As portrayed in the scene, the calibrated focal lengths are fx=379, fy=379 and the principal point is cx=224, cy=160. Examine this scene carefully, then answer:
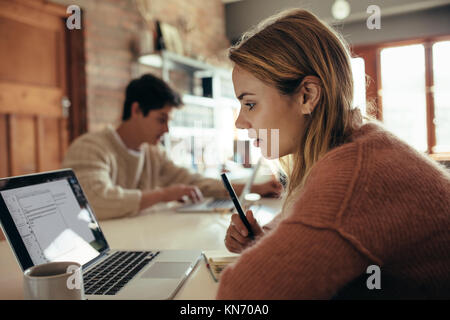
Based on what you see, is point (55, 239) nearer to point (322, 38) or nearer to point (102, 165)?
point (322, 38)

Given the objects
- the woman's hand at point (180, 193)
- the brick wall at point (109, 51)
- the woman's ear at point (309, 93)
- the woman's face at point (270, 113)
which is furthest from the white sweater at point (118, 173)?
the brick wall at point (109, 51)

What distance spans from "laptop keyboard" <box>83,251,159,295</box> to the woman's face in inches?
15.9

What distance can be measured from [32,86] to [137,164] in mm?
1408

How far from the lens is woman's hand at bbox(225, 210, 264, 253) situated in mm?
880

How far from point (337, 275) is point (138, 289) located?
382 millimetres

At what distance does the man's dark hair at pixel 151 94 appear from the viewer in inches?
77.2

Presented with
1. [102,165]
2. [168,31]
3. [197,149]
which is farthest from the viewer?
[197,149]

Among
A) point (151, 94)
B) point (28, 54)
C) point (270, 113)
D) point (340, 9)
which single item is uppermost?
point (340, 9)

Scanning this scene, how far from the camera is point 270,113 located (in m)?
0.83

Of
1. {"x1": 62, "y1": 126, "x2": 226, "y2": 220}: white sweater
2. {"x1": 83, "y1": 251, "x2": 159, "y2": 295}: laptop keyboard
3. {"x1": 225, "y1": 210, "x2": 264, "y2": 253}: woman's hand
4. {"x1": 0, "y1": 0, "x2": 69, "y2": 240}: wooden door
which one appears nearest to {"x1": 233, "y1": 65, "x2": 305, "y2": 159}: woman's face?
{"x1": 225, "y1": 210, "x2": 264, "y2": 253}: woman's hand

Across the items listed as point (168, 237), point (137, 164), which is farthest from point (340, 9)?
point (168, 237)

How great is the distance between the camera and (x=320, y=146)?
0.79 m

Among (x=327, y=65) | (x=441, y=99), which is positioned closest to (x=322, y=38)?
(x=327, y=65)

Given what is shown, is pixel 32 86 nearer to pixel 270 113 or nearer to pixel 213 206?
pixel 213 206
